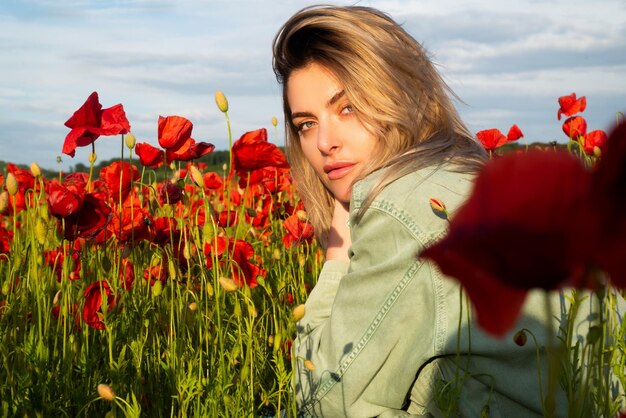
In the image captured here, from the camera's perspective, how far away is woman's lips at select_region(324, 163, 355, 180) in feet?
7.23

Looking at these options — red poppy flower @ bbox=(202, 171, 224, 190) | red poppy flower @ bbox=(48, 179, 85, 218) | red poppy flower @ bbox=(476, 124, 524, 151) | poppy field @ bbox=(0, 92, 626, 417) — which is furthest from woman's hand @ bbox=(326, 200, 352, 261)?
red poppy flower @ bbox=(476, 124, 524, 151)

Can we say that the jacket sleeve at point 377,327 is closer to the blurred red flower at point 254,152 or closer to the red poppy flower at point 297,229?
the blurred red flower at point 254,152

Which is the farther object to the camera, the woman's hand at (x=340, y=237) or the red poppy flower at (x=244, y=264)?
the woman's hand at (x=340, y=237)

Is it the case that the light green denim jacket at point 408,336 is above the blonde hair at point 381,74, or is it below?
below

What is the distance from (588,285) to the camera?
1.36 feet

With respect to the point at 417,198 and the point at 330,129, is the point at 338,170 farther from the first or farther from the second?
the point at 417,198

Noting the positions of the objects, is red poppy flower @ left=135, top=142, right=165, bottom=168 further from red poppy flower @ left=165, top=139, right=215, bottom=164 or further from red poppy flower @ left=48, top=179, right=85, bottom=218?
red poppy flower @ left=48, top=179, right=85, bottom=218

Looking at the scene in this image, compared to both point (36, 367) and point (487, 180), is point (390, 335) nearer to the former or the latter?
point (36, 367)

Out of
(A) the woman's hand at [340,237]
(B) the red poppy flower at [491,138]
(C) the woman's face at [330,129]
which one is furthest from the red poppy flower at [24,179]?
(B) the red poppy flower at [491,138]

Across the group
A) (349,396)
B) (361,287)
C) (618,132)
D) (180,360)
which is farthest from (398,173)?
(618,132)

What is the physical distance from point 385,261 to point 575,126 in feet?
6.32

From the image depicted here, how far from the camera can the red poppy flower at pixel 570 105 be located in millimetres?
3494

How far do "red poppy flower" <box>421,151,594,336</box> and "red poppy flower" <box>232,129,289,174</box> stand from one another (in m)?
1.99

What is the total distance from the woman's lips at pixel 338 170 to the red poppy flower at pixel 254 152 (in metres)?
0.26
